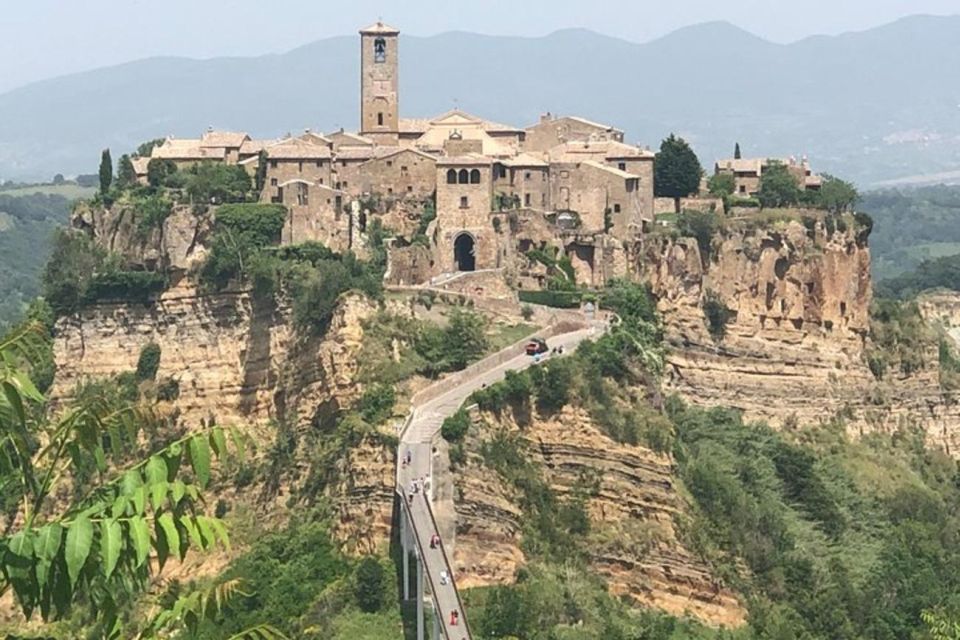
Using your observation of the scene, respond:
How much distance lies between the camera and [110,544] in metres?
9.86

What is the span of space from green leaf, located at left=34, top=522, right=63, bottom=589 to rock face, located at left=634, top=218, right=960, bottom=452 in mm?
42414

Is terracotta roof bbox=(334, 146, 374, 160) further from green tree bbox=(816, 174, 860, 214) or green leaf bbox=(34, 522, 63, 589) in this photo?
green leaf bbox=(34, 522, 63, 589)

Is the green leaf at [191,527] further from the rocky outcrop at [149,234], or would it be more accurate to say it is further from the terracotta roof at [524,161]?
the terracotta roof at [524,161]

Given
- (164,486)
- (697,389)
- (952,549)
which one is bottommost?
(952,549)

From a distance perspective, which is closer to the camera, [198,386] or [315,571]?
[315,571]

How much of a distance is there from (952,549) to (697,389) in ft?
26.0

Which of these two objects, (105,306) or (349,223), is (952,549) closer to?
(349,223)

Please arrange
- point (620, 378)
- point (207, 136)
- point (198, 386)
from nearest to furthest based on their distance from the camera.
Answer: point (620, 378)
point (198, 386)
point (207, 136)

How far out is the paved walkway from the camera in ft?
119

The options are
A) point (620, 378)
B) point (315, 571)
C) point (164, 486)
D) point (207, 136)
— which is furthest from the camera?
point (207, 136)

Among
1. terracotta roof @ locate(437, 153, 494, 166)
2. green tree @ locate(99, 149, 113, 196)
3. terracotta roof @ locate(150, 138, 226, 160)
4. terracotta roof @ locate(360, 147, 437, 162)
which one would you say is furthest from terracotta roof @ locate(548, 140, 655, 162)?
green tree @ locate(99, 149, 113, 196)

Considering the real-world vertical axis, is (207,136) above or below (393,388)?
above

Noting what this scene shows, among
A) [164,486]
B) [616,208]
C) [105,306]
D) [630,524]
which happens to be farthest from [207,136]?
[164,486]

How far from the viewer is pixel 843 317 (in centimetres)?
5506
